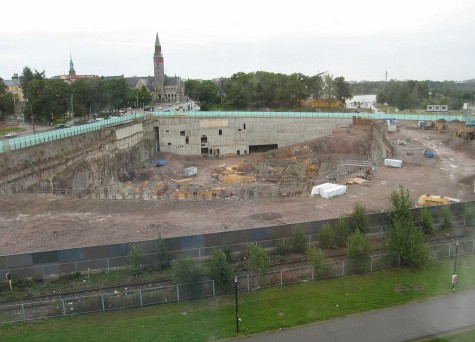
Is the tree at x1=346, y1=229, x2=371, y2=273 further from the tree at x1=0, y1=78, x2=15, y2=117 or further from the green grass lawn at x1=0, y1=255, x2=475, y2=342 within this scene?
the tree at x1=0, y1=78, x2=15, y2=117

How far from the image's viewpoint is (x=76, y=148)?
145 ft

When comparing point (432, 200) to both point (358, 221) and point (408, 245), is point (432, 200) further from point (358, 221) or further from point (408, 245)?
point (408, 245)

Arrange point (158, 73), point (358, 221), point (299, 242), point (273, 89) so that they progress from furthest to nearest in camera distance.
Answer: point (158, 73)
point (273, 89)
point (358, 221)
point (299, 242)

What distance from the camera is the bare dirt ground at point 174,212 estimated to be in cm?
2411

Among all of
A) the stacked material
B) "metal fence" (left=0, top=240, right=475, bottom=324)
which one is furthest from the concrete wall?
"metal fence" (left=0, top=240, right=475, bottom=324)

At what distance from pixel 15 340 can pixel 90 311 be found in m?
2.71

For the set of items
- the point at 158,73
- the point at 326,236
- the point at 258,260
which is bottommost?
the point at 326,236

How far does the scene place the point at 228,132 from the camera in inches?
2589

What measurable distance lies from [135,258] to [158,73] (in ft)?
394

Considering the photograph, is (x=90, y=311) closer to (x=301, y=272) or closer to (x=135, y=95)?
(x=301, y=272)

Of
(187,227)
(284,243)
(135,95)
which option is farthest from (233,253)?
(135,95)

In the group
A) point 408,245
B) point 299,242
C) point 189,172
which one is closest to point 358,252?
point 408,245

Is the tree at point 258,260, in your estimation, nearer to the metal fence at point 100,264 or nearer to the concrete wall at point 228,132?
the metal fence at point 100,264

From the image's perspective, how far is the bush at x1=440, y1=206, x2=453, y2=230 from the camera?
80.8ft
